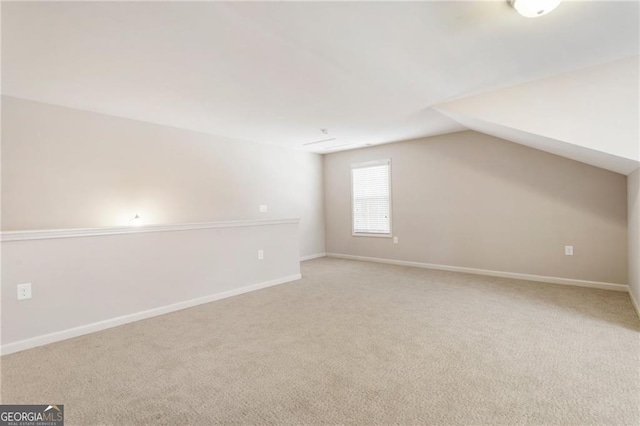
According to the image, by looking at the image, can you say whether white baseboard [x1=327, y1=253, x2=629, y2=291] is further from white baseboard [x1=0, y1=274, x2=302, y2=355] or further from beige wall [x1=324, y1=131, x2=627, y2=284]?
white baseboard [x1=0, y1=274, x2=302, y2=355]

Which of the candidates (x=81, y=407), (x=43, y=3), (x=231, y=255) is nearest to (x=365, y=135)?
(x=231, y=255)

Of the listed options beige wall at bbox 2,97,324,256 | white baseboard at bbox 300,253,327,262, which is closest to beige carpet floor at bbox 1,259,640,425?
beige wall at bbox 2,97,324,256

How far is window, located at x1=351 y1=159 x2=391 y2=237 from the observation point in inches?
234

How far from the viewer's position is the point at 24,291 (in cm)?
259

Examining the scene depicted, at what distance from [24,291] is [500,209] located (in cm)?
551

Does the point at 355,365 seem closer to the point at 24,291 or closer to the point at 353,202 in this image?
the point at 24,291

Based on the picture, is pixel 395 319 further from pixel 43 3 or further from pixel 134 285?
pixel 43 3

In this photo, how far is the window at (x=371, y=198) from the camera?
5945 mm

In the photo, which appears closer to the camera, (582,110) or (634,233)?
(582,110)

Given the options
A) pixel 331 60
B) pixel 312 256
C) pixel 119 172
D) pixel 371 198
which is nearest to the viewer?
pixel 331 60

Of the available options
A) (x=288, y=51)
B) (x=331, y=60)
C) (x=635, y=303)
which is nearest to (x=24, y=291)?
(x=288, y=51)

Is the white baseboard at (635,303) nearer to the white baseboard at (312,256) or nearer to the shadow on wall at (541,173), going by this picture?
the shadow on wall at (541,173)

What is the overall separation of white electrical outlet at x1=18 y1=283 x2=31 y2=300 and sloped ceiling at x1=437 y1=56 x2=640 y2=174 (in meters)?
4.56

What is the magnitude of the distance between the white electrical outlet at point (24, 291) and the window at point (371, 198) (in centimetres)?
495
